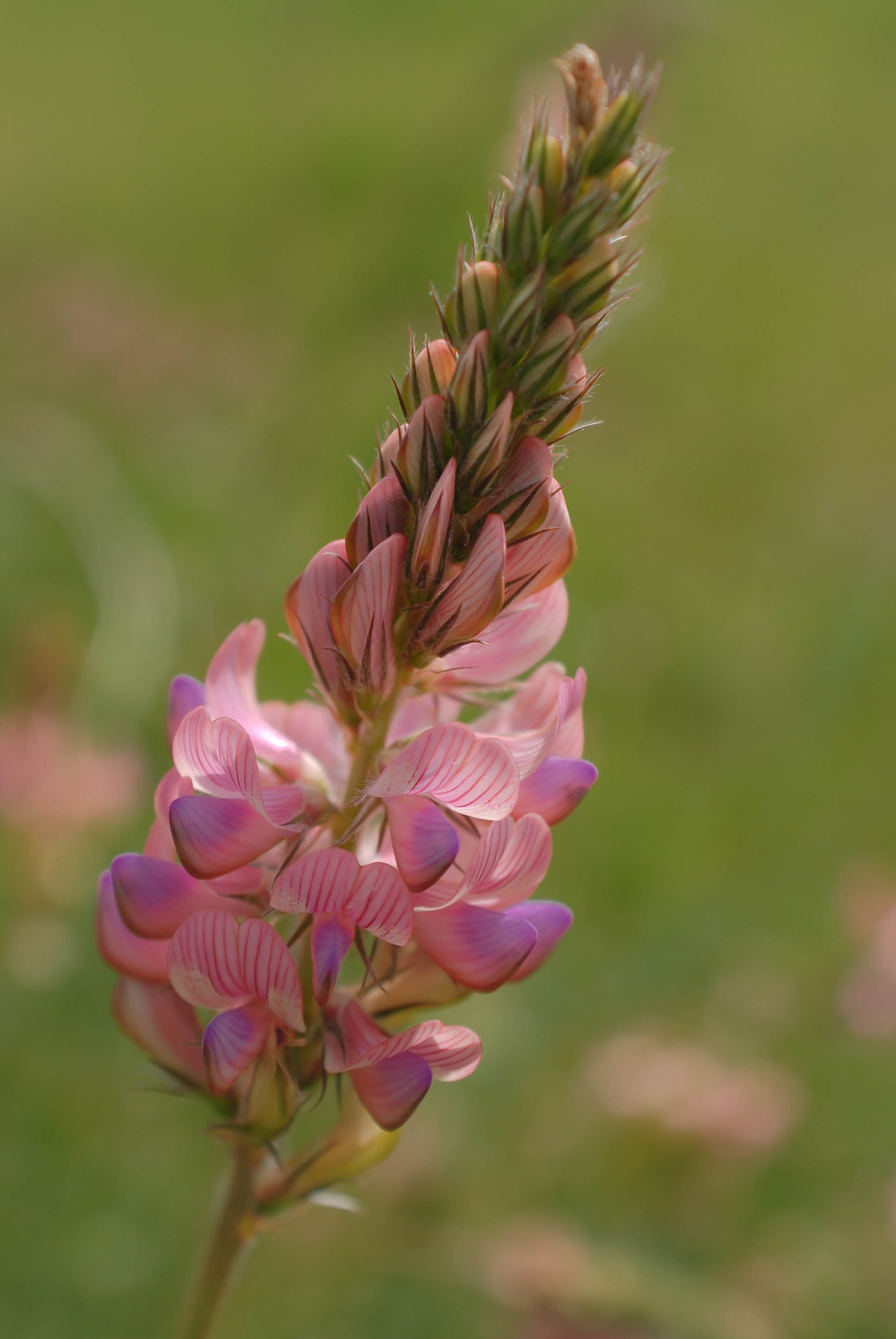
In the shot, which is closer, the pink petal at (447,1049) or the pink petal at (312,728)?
the pink petal at (447,1049)

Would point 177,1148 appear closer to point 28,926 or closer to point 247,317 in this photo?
point 28,926

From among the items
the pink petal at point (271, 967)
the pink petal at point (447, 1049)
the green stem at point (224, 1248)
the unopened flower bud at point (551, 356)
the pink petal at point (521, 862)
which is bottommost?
the green stem at point (224, 1248)

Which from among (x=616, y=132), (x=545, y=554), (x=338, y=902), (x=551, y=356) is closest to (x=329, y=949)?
(x=338, y=902)

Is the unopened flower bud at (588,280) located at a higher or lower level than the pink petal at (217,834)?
higher

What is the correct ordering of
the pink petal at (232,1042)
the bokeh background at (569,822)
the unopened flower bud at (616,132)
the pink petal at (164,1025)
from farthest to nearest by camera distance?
the bokeh background at (569,822)
the pink petal at (164,1025)
the pink petal at (232,1042)
the unopened flower bud at (616,132)

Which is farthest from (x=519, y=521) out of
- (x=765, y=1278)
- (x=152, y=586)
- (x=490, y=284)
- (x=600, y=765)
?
(x=600, y=765)

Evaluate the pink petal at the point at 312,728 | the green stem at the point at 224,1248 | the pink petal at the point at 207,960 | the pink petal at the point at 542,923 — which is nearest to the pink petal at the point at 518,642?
the pink petal at the point at 312,728

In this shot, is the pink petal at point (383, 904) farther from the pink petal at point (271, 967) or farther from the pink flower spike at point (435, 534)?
the pink flower spike at point (435, 534)

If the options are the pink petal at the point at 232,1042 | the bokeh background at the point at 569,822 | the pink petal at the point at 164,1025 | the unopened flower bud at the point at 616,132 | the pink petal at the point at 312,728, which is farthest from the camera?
the bokeh background at the point at 569,822
